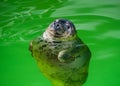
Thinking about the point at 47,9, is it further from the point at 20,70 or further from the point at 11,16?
the point at 20,70

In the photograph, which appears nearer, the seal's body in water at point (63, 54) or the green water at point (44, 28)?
the seal's body in water at point (63, 54)

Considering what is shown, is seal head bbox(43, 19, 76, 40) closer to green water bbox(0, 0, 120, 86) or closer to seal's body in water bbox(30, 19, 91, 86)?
seal's body in water bbox(30, 19, 91, 86)

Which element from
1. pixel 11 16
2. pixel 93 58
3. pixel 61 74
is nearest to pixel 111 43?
pixel 93 58

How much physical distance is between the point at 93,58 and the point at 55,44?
986 millimetres

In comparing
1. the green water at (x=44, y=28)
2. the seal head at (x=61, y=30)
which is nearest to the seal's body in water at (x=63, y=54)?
the seal head at (x=61, y=30)

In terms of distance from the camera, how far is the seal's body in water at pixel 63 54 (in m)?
3.08

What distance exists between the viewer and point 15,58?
4.32 m

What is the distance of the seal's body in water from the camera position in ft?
10.1

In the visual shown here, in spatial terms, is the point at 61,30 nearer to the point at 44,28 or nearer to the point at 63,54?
the point at 63,54

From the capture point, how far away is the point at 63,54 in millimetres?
3029

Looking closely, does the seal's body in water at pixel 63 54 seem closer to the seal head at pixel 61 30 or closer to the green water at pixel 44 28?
the seal head at pixel 61 30

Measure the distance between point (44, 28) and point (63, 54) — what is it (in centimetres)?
188

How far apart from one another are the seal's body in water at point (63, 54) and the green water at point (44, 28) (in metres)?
0.63

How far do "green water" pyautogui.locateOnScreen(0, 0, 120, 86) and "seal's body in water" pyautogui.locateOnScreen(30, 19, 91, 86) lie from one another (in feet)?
2.06
